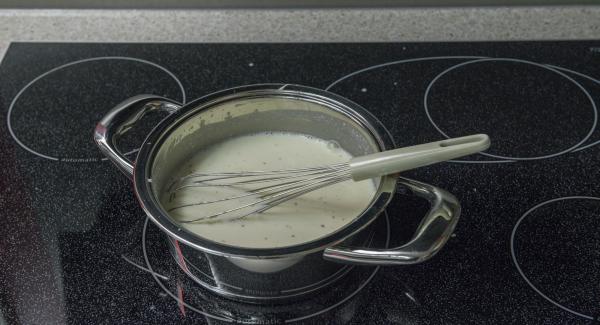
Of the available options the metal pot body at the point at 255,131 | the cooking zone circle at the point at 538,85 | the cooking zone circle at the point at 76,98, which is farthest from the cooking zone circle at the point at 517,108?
the cooking zone circle at the point at 76,98

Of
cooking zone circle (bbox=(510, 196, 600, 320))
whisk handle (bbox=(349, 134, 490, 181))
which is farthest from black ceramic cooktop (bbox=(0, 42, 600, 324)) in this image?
whisk handle (bbox=(349, 134, 490, 181))

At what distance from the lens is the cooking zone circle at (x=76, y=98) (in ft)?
2.87

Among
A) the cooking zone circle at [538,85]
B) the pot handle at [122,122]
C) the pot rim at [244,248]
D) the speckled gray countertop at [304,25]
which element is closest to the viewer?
the pot rim at [244,248]

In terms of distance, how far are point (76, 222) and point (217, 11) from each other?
0.43 m

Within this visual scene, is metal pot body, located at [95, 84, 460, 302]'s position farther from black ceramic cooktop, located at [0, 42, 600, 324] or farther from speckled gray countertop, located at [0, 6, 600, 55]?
speckled gray countertop, located at [0, 6, 600, 55]

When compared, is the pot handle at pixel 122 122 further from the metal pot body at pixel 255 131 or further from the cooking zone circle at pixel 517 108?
the cooking zone circle at pixel 517 108

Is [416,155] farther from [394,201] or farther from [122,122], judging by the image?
[122,122]

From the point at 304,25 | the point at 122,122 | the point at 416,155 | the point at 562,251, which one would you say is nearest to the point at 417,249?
the point at 416,155

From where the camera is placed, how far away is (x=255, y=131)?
33.0 inches

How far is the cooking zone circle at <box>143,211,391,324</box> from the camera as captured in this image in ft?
2.23

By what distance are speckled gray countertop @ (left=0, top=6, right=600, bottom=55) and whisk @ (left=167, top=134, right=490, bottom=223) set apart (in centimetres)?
34

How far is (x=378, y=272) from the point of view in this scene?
72cm

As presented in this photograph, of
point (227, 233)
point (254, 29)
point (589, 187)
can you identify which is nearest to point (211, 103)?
point (227, 233)

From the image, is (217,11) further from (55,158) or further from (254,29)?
(55,158)
